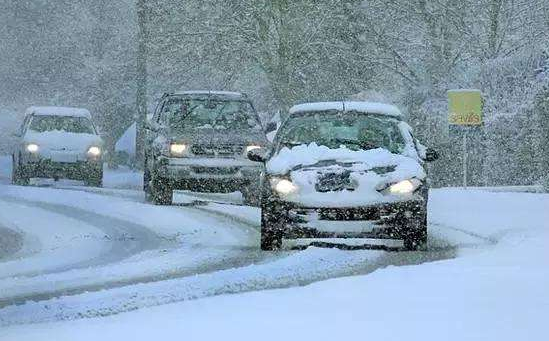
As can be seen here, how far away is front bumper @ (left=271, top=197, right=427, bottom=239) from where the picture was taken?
13.1 meters

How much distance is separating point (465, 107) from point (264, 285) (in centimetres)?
1479

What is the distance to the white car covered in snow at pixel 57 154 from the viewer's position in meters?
26.8

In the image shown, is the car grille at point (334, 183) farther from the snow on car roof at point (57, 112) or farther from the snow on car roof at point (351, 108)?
the snow on car roof at point (57, 112)

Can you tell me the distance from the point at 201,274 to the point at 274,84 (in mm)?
24479

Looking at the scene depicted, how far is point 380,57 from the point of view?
120 feet

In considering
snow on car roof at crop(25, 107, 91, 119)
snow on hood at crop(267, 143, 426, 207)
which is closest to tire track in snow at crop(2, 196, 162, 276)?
snow on hood at crop(267, 143, 426, 207)

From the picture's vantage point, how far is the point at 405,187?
13344 millimetres

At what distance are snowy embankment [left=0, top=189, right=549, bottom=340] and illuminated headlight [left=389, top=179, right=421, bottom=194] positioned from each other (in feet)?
3.29

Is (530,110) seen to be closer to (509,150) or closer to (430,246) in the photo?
(509,150)

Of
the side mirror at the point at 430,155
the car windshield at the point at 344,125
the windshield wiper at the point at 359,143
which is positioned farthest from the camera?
the car windshield at the point at 344,125

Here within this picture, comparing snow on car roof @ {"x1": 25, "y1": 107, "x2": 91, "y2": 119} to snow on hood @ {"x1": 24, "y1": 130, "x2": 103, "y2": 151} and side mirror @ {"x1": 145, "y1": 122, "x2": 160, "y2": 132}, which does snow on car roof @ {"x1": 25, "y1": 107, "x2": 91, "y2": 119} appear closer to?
snow on hood @ {"x1": 24, "y1": 130, "x2": 103, "y2": 151}

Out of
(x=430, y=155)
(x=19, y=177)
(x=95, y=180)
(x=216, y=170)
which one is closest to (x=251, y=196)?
Answer: (x=216, y=170)

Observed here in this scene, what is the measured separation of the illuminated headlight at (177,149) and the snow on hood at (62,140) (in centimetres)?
732

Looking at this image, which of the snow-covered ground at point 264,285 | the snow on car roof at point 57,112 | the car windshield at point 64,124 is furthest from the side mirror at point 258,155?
the snow on car roof at point 57,112
